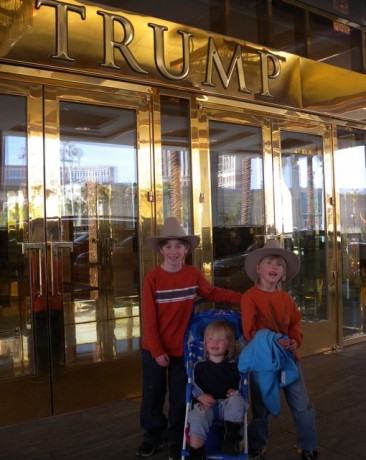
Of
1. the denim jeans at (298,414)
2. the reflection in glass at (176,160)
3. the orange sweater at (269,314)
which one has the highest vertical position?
the reflection in glass at (176,160)

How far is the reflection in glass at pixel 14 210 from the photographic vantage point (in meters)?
4.23

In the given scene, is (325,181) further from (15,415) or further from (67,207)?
(15,415)

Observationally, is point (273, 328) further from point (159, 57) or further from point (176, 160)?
point (159, 57)

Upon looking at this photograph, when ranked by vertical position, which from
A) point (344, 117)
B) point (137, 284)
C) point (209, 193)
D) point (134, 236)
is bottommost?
point (137, 284)

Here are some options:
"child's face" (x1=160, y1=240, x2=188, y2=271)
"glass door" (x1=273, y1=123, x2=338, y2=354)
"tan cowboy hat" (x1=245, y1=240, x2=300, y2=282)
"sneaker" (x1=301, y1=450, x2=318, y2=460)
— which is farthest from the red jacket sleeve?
"glass door" (x1=273, y1=123, x2=338, y2=354)

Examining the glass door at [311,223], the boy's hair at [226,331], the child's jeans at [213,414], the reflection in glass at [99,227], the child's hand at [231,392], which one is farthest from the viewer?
the glass door at [311,223]

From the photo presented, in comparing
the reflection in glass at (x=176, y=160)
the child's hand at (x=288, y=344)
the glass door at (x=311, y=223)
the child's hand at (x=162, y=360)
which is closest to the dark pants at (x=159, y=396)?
the child's hand at (x=162, y=360)

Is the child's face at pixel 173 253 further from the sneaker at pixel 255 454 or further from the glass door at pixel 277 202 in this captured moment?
the glass door at pixel 277 202

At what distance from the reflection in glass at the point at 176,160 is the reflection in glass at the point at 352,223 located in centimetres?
221

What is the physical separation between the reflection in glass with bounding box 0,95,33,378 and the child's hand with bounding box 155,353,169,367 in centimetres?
133

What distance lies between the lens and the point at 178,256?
11.7ft

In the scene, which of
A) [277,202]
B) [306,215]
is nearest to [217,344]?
[277,202]

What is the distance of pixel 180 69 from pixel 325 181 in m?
2.40

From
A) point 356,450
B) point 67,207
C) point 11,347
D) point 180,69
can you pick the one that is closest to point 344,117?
point 180,69
